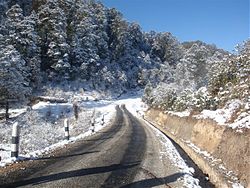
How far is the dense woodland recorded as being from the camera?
86.5 feet

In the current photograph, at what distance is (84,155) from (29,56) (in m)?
61.7

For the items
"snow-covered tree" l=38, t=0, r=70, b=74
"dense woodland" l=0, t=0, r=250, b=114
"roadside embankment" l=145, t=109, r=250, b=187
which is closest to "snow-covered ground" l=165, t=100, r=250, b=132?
"roadside embankment" l=145, t=109, r=250, b=187

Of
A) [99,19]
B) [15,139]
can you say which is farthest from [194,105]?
[99,19]

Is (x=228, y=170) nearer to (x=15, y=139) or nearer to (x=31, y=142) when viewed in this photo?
(x=15, y=139)

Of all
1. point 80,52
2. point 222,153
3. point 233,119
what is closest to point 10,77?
point 233,119

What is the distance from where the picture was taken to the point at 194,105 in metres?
25.6

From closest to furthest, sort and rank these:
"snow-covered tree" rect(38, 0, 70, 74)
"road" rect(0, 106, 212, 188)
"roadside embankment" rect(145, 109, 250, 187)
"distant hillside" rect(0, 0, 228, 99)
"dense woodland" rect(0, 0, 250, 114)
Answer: "road" rect(0, 106, 212, 188), "roadside embankment" rect(145, 109, 250, 187), "dense woodland" rect(0, 0, 250, 114), "distant hillside" rect(0, 0, 228, 99), "snow-covered tree" rect(38, 0, 70, 74)

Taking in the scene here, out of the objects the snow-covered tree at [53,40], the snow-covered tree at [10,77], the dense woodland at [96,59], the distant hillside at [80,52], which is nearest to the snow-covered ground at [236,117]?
the dense woodland at [96,59]

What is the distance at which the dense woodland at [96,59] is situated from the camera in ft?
86.5

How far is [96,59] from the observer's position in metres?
98.8

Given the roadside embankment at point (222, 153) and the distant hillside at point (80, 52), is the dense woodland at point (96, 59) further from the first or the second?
the roadside embankment at point (222, 153)

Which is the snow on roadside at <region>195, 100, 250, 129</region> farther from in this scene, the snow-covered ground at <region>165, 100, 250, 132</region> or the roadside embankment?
the roadside embankment

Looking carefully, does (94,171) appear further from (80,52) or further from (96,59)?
(96,59)

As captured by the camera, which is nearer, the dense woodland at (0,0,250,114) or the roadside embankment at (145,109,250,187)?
the roadside embankment at (145,109,250,187)
